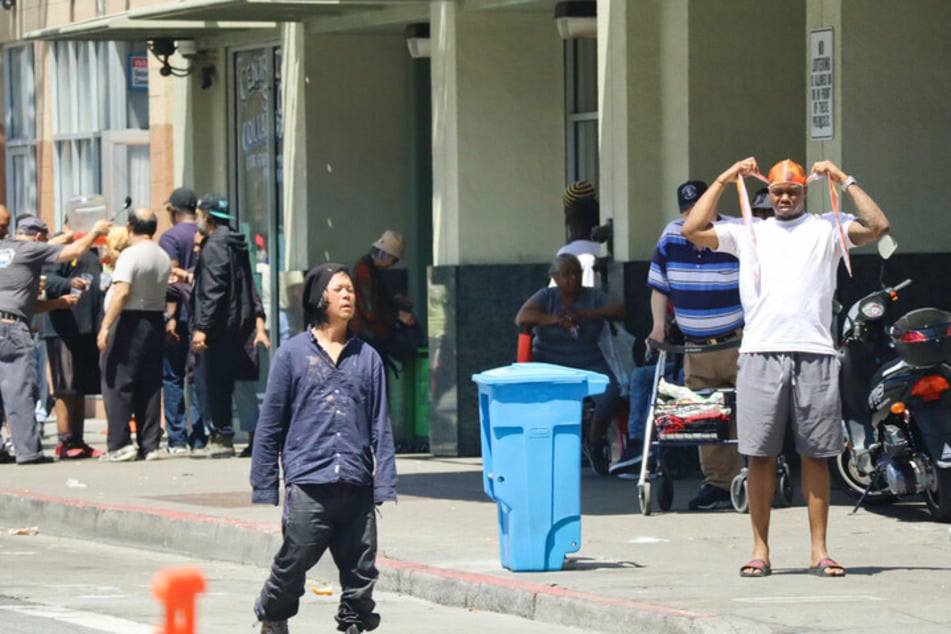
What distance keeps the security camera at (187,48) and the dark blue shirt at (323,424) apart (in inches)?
476

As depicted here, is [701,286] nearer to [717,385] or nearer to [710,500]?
[717,385]

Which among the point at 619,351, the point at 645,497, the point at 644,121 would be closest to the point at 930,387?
the point at 645,497

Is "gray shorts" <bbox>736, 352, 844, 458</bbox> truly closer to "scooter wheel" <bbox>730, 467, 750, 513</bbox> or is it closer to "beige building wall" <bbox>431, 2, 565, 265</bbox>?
"scooter wheel" <bbox>730, 467, 750, 513</bbox>

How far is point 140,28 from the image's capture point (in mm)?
19078

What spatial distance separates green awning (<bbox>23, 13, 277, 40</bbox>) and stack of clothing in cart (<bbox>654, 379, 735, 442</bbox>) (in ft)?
24.3

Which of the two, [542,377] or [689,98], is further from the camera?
[689,98]

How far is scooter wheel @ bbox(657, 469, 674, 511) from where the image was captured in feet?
40.2

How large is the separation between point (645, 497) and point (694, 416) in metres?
0.53

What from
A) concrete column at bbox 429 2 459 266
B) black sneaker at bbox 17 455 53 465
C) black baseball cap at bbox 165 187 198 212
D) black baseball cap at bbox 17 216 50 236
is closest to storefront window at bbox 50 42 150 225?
black baseball cap at bbox 165 187 198 212

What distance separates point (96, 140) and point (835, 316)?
11.9m

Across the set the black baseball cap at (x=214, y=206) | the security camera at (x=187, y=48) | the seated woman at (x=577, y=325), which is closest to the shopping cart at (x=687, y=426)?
the seated woman at (x=577, y=325)

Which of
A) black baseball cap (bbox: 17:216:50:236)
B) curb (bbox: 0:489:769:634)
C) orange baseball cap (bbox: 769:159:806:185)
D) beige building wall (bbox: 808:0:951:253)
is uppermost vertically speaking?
beige building wall (bbox: 808:0:951:253)

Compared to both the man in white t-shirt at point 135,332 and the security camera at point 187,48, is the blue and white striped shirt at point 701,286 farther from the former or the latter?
the security camera at point 187,48

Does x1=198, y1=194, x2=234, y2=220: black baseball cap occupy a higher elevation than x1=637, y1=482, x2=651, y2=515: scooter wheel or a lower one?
higher
